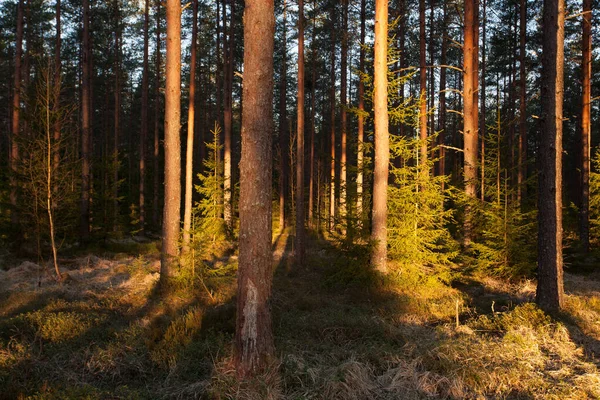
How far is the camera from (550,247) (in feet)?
26.1

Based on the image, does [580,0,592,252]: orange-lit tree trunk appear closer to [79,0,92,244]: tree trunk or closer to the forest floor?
the forest floor

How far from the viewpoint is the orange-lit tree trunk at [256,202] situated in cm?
492

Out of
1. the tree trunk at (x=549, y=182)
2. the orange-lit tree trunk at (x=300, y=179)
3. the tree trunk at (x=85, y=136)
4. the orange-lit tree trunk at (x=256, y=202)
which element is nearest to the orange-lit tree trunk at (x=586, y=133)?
the tree trunk at (x=549, y=182)

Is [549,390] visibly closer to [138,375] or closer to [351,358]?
[351,358]

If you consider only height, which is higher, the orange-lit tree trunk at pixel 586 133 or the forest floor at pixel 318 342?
the orange-lit tree trunk at pixel 586 133

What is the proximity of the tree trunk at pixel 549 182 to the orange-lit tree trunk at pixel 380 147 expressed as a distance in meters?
3.43

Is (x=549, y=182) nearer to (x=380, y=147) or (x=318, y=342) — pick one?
(x=380, y=147)

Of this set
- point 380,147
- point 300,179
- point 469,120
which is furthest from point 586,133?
point 300,179

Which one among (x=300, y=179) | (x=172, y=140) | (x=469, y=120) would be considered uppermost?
(x=469, y=120)

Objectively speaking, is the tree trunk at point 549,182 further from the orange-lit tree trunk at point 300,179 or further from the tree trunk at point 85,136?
the tree trunk at point 85,136

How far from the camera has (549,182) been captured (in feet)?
26.2

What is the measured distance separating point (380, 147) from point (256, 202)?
6027mm

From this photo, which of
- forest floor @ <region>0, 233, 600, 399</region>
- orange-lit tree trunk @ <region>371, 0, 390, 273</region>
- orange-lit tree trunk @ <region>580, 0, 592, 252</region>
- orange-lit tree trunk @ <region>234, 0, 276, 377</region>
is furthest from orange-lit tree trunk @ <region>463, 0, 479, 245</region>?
orange-lit tree trunk @ <region>234, 0, 276, 377</region>

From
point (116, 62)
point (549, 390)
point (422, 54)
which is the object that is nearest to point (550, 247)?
point (549, 390)
